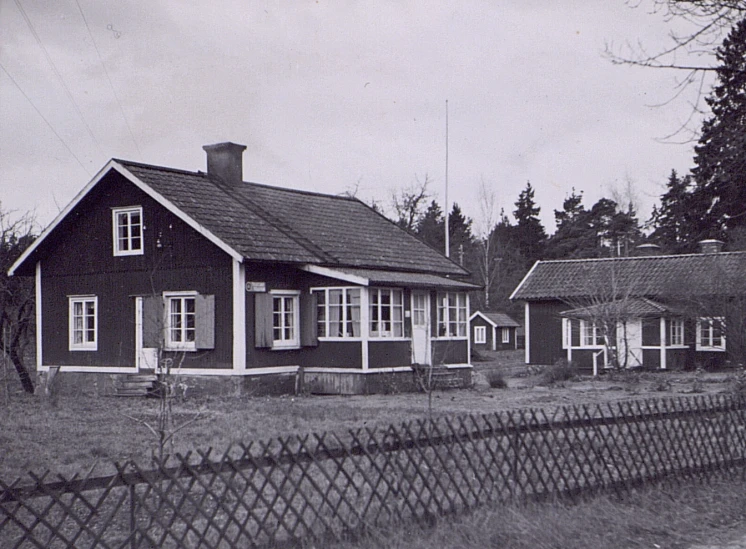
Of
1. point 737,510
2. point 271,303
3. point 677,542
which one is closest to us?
point 677,542

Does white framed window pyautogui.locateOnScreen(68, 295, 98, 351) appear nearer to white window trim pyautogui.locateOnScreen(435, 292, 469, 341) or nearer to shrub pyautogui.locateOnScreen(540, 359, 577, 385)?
white window trim pyautogui.locateOnScreen(435, 292, 469, 341)

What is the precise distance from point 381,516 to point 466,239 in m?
77.1

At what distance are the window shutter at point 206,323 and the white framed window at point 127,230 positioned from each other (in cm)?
276

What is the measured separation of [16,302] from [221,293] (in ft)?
28.5

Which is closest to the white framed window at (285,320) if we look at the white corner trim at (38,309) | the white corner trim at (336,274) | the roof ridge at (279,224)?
the white corner trim at (336,274)

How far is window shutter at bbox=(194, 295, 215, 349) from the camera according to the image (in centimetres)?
2319

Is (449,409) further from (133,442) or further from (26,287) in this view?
(26,287)

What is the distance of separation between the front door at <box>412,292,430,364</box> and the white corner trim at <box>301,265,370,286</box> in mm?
2673

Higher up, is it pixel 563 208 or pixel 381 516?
pixel 563 208

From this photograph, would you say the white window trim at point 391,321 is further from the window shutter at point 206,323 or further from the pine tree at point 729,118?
the pine tree at point 729,118

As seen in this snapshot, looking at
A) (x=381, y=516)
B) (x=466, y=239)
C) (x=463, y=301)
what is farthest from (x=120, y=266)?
(x=466, y=239)

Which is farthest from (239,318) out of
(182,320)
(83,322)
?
(83,322)

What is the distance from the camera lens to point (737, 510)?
31.1ft

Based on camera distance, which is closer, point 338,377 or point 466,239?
point 338,377
